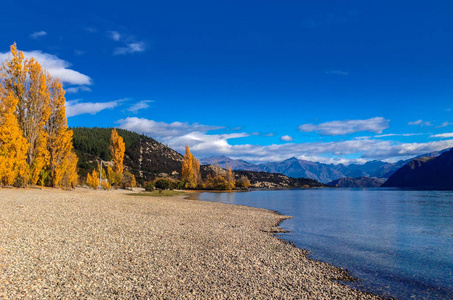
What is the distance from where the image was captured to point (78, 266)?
1159cm

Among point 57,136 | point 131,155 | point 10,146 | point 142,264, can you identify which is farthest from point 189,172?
point 142,264

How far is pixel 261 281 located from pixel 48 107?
41655 mm

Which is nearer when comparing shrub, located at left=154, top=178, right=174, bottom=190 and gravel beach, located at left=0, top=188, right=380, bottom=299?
gravel beach, located at left=0, top=188, right=380, bottom=299

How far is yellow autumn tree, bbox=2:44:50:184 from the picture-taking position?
124ft

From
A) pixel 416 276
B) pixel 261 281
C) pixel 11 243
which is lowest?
pixel 416 276

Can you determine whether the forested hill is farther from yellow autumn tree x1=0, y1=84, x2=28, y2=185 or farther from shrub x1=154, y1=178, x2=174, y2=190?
yellow autumn tree x1=0, y1=84, x2=28, y2=185

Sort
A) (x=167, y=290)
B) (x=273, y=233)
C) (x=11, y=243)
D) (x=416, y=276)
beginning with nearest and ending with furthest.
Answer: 1. (x=167, y=290)
2. (x=11, y=243)
3. (x=416, y=276)
4. (x=273, y=233)

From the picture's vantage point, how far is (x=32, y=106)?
39219 millimetres

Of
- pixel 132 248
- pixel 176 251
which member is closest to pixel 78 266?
pixel 132 248

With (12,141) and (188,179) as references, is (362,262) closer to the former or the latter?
(12,141)

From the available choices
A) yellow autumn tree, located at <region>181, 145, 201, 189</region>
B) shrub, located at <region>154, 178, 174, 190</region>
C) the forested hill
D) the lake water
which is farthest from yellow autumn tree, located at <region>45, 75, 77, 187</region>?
the forested hill

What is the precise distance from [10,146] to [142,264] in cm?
3156

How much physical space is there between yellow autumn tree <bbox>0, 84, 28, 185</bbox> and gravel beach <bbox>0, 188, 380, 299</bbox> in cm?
1698

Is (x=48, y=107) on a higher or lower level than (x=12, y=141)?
higher
